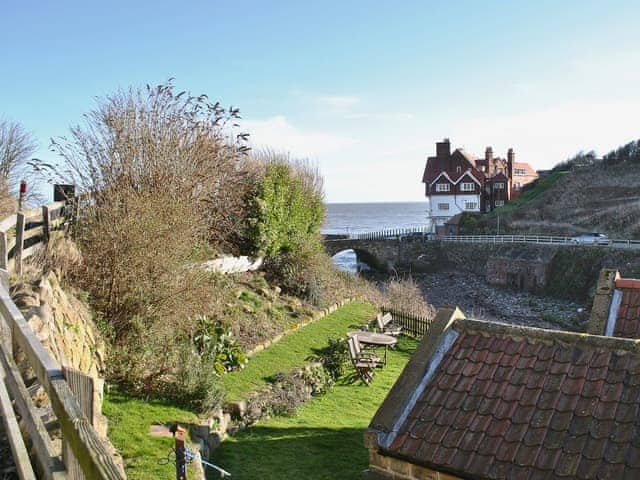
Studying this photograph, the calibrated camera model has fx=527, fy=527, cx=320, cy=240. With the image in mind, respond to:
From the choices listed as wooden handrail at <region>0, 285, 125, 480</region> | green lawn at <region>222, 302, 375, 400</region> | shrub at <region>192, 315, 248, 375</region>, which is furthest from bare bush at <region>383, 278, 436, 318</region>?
wooden handrail at <region>0, 285, 125, 480</region>

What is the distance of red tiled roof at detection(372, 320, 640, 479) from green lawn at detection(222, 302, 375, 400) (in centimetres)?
595

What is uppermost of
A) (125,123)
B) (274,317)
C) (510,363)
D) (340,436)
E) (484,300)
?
(125,123)

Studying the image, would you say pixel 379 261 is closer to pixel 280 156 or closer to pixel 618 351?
pixel 280 156

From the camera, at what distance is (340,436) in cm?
1148

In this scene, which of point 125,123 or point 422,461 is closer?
point 422,461

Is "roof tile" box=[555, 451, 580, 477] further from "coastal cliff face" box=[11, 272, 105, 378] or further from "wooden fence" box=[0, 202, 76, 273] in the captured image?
"wooden fence" box=[0, 202, 76, 273]

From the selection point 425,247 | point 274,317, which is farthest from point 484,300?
point 274,317

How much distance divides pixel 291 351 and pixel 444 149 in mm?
55197

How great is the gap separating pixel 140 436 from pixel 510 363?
18.3ft

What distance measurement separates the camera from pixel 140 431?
8.21 m

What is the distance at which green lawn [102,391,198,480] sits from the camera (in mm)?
7273

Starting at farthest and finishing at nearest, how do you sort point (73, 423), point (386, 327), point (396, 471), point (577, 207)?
point (577, 207) → point (386, 327) → point (396, 471) → point (73, 423)

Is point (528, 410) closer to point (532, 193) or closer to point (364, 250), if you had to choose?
point (364, 250)

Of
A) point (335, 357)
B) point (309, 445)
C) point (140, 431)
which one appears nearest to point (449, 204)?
point (335, 357)
